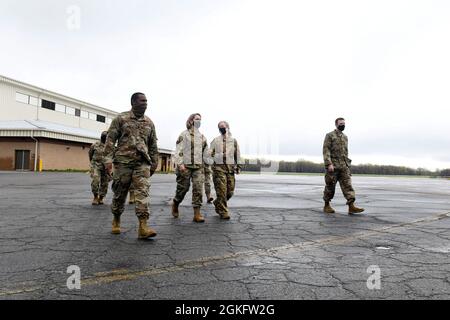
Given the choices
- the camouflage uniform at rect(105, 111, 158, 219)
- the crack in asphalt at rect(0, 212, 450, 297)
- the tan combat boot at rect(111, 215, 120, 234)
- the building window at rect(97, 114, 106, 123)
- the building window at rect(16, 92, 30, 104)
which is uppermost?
the building window at rect(16, 92, 30, 104)

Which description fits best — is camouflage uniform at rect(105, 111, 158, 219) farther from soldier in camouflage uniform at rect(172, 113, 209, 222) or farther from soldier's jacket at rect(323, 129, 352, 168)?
soldier's jacket at rect(323, 129, 352, 168)

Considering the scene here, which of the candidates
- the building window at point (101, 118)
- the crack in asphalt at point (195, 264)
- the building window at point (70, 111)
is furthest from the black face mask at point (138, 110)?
the building window at point (101, 118)

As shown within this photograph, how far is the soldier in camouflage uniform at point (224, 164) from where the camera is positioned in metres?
6.71

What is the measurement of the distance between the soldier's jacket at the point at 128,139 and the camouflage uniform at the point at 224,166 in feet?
6.19

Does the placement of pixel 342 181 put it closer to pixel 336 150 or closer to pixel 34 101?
pixel 336 150

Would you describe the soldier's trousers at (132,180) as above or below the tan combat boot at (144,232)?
above

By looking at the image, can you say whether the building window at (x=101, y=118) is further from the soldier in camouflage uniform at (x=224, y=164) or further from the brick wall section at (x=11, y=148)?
the soldier in camouflage uniform at (x=224, y=164)

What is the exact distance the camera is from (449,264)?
147 inches

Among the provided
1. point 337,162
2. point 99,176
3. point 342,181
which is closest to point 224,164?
point 337,162

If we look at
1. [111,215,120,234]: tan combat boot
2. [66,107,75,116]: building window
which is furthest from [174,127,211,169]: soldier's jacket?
[66,107,75,116]: building window

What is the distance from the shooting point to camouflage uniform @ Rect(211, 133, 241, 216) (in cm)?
672

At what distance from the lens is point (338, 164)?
780 cm

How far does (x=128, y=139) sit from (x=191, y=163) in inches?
62.2

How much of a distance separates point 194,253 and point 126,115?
2.31 m
